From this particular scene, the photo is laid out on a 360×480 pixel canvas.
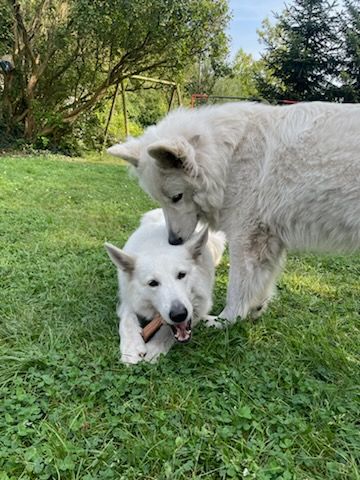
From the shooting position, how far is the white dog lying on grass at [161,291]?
2.48 metres

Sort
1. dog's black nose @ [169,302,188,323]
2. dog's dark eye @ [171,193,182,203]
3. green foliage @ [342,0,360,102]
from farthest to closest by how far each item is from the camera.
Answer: green foliage @ [342,0,360,102] < dog's dark eye @ [171,193,182,203] < dog's black nose @ [169,302,188,323]

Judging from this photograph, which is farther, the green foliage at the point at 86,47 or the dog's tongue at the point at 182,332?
the green foliage at the point at 86,47

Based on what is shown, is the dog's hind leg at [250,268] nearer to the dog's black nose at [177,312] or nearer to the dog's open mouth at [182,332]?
the dog's open mouth at [182,332]

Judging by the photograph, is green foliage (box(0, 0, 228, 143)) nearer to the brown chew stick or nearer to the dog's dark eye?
the dog's dark eye

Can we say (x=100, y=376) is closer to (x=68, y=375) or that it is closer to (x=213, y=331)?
(x=68, y=375)

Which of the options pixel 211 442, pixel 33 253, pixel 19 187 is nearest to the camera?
pixel 211 442

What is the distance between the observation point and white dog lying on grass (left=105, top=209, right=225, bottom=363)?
2.48m

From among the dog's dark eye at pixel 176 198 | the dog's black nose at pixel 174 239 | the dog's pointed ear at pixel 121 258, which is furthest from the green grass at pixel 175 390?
the dog's dark eye at pixel 176 198

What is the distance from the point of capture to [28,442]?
178cm

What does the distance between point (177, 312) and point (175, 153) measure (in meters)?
0.95

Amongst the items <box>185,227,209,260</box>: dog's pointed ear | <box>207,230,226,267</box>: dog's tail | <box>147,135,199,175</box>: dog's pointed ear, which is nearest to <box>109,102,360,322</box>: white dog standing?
<box>147,135,199,175</box>: dog's pointed ear

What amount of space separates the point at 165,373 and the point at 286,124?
165cm

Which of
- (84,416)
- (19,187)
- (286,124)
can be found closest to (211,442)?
(84,416)

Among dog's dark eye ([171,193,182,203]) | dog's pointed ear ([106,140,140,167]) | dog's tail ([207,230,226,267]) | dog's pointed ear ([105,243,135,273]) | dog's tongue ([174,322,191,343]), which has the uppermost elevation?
dog's pointed ear ([106,140,140,167])
